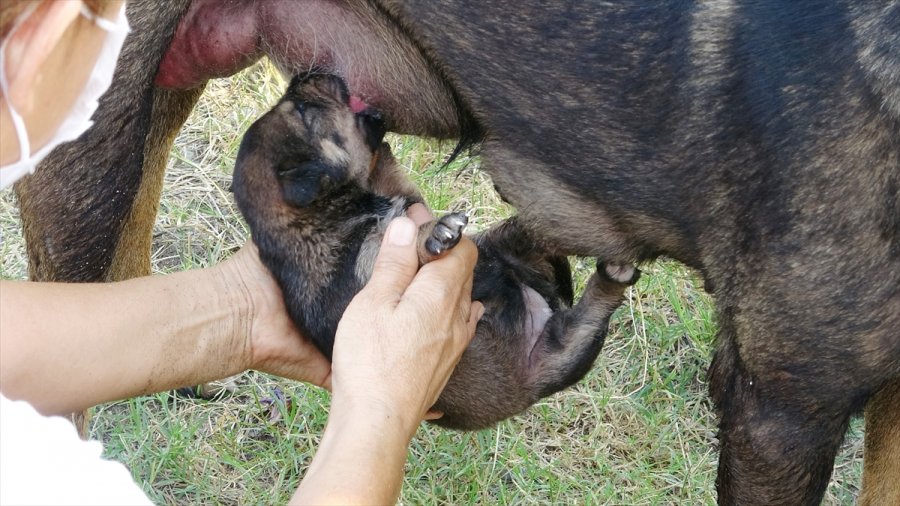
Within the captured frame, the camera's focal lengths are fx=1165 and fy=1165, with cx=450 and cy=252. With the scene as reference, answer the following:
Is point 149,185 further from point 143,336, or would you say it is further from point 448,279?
point 448,279

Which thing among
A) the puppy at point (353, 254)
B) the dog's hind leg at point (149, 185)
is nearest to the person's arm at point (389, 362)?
the puppy at point (353, 254)

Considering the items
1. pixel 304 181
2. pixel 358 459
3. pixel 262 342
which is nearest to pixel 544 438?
pixel 262 342

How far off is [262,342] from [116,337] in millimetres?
469

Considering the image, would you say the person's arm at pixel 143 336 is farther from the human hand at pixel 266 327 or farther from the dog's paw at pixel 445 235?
the dog's paw at pixel 445 235

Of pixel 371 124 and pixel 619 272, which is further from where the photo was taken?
pixel 619 272

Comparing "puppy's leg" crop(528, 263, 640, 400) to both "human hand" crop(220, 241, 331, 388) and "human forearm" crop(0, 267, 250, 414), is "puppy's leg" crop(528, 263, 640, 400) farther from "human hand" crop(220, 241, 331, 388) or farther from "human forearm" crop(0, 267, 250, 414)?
"human forearm" crop(0, 267, 250, 414)

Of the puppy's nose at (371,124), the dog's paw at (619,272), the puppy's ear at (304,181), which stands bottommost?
the dog's paw at (619,272)

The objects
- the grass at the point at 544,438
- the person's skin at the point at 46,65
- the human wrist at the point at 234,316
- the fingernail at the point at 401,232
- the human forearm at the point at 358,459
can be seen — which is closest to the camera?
the person's skin at the point at 46,65

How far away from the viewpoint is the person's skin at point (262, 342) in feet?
7.41

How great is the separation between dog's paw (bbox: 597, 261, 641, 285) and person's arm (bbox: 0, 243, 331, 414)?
804mm

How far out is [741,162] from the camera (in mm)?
2559

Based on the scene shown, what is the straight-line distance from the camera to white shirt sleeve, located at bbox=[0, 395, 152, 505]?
1691 mm

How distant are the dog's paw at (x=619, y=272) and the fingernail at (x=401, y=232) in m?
0.60

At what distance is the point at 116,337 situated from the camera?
2766 mm
